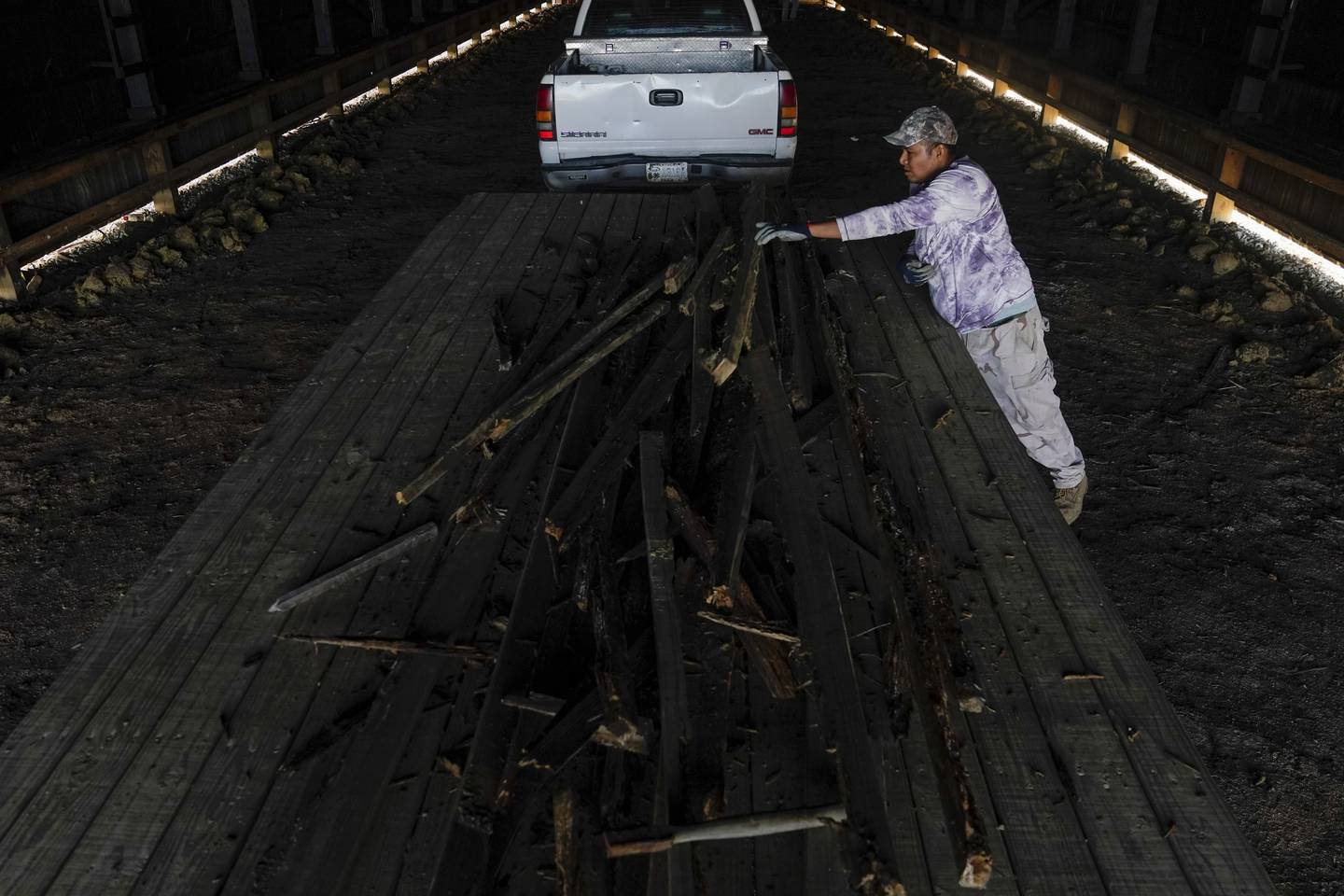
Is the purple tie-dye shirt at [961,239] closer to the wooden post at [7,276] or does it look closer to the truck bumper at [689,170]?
the truck bumper at [689,170]

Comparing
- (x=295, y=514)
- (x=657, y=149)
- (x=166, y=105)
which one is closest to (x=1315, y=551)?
(x=295, y=514)

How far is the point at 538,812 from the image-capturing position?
2316mm

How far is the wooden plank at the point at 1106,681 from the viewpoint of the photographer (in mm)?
2285

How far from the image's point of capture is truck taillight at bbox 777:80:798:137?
787 centimetres

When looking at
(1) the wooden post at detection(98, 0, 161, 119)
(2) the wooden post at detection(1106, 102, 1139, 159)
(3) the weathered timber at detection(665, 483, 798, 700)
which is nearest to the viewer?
(3) the weathered timber at detection(665, 483, 798, 700)

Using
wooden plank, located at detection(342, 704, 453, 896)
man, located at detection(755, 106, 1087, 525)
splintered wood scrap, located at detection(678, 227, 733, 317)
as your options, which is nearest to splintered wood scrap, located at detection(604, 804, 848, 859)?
wooden plank, located at detection(342, 704, 453, 896)

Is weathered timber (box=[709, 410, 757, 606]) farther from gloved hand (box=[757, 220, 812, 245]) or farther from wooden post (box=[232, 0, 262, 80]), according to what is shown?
wooden post (box=[232, 0, 262, 80])

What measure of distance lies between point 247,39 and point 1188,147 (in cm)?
1125

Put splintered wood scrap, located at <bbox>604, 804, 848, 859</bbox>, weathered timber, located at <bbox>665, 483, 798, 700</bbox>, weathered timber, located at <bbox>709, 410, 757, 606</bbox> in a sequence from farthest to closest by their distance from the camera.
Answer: weathered timber, located at <bbox>709, 410, 757, 606</bbox> → weathered timber, located at <bbox>665, 483, 798, 700</bbox> → splintered wood scrap, located at <bbox>604, 804, 848, 859</bbox>

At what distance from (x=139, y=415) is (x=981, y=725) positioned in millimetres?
5829

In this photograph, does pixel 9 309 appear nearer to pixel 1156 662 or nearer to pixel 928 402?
pixel 928 402

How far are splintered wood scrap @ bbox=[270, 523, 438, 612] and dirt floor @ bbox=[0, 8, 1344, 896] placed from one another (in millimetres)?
2105

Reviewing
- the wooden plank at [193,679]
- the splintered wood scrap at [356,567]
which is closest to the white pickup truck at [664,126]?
the wooden plank at [193,679]

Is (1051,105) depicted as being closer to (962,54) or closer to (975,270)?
(962,54)
